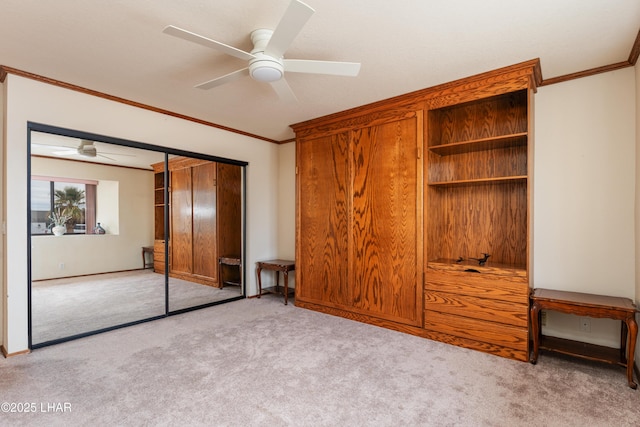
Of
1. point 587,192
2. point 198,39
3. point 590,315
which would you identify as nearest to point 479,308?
point 590,315

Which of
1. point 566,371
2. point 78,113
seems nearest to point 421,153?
point 566,371

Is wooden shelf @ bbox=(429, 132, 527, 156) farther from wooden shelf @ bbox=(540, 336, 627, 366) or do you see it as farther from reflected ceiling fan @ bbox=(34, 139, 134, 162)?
reflected ceiling fan @ bbox=(34, 139, 134, 162)

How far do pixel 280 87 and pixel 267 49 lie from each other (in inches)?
19.0

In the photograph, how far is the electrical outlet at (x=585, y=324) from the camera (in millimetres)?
2720

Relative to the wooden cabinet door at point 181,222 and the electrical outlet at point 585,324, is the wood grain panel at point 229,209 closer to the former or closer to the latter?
the wooden cabinet door at point 181,222

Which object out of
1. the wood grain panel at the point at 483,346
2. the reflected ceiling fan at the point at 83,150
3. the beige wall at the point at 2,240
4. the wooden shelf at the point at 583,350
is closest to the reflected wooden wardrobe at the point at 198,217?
the reflected ceiling fan at the point at 83,150

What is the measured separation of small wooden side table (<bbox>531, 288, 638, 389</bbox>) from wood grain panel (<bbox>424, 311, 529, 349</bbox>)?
0.12 m

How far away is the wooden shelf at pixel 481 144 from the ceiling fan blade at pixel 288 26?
5.98 ft

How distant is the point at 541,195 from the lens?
9.59ft

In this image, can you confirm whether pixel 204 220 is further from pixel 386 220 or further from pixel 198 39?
pixel 198 39

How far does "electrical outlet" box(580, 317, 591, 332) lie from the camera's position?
272 cm

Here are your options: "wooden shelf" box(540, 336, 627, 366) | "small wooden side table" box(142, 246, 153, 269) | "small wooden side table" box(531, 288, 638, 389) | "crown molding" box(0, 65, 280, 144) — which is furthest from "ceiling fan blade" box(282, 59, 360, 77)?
"small wooden side table" box(142, 246, 153, 269)

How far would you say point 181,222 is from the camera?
13.5 feet

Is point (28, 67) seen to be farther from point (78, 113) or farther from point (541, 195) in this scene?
point (541, 195)
